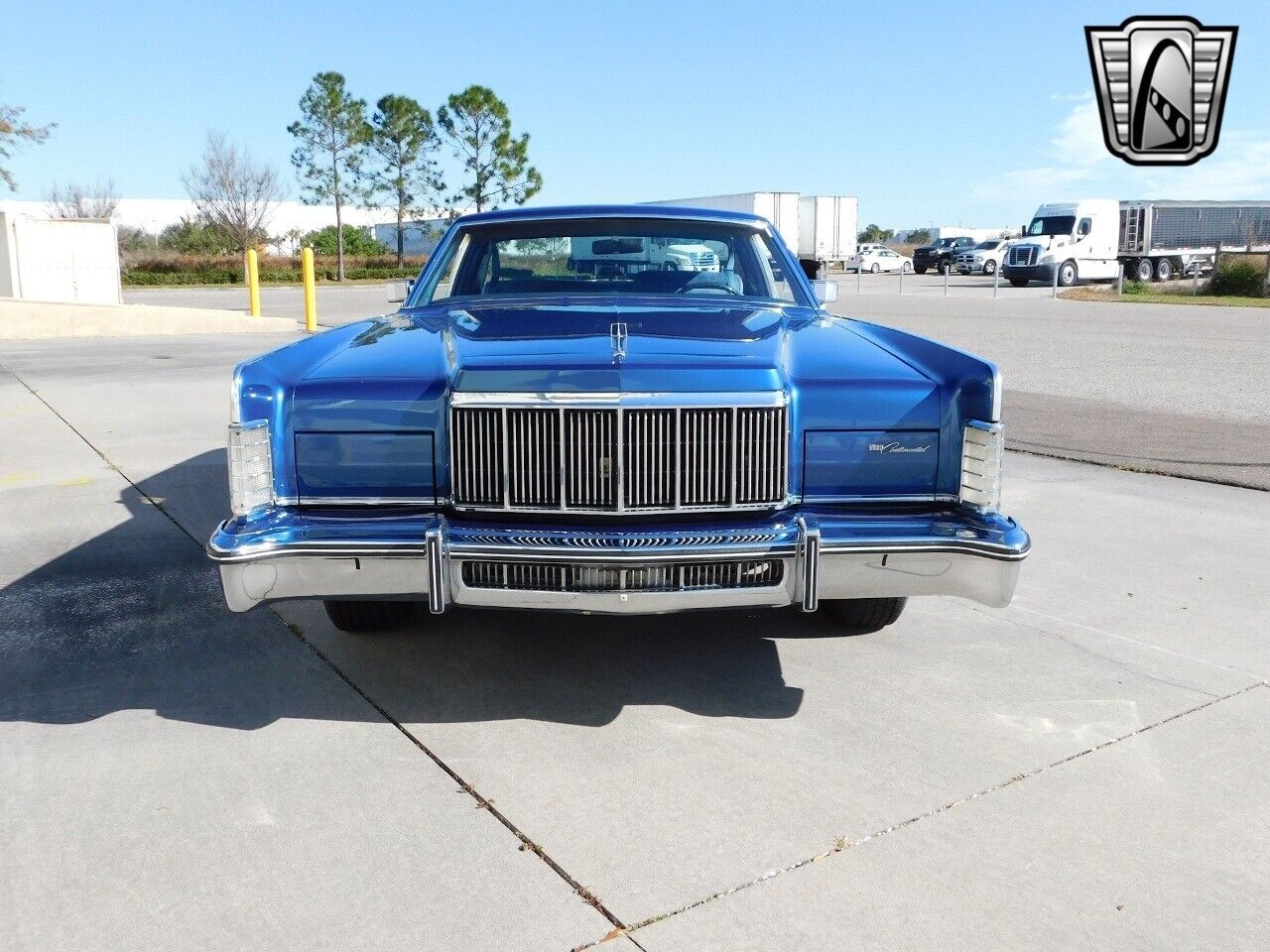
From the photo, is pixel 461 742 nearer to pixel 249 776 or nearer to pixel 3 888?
pixel 249 776

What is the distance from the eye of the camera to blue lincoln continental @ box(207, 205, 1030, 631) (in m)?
3.02

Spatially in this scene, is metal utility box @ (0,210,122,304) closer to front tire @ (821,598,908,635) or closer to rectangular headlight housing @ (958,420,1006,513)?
front tire @ (821,598,908,635)

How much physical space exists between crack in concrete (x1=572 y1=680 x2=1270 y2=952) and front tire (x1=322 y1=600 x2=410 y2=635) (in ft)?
5.88

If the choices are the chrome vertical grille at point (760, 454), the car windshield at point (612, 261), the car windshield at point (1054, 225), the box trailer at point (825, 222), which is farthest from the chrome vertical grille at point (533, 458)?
the box trailer at point (825, 222)

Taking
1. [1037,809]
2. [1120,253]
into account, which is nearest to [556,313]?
[1037,809]

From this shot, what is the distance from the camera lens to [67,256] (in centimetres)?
2323

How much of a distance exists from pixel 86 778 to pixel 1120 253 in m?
39.8

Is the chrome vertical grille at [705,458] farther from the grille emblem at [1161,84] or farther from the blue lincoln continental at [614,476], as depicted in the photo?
the grille emblem at [1161,84]

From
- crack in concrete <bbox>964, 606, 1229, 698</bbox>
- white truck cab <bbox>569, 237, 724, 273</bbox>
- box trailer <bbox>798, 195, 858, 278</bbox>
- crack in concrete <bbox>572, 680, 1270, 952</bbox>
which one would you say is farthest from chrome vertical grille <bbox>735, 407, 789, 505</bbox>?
box trailer <bbox>798, 195, 858, 278</bbox>

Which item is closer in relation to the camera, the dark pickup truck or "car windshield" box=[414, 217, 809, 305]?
"car windshield" box=[414, 217, 809, 305]

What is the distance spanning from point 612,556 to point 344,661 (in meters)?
1.30

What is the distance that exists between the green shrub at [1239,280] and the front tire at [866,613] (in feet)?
94.0

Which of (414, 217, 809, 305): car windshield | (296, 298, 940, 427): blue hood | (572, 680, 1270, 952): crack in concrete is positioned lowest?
(572, 680, 1270, 952): crack in concrete

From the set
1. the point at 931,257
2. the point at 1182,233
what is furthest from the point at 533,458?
the point at 931,257
